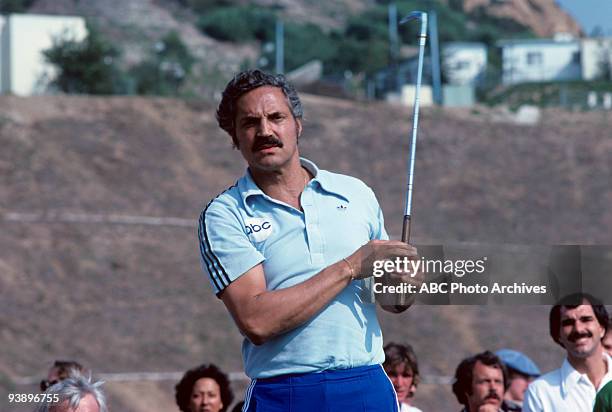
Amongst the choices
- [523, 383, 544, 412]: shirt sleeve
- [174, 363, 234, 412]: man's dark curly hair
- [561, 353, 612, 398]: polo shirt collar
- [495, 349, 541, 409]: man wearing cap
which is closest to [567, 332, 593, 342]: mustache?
[561, 353, 612, 398]: polo shirt collar

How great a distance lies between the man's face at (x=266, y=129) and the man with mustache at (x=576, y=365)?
7.96ft

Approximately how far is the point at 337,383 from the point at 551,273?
1120 millimetres

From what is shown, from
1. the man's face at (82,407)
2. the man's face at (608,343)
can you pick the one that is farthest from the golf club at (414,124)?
the man's face at (608,343)

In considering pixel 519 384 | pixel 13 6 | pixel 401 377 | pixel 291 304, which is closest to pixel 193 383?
pixel 401 377

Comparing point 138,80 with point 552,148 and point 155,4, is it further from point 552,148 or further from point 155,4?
point 155,4

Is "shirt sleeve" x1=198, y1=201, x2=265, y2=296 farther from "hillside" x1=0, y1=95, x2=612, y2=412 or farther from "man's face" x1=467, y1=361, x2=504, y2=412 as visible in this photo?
"hillside" x1=0, y1=95, x2=612, y2=412

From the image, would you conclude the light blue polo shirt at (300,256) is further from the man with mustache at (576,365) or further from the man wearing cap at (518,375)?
the man wearing cap at (518,375)

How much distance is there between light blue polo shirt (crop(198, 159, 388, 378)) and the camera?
3.95 metres

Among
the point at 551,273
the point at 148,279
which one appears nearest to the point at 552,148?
the point at 148,279

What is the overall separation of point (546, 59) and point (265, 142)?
81178mm

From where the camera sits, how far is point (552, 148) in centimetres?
5266

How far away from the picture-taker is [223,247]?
4.02 metres

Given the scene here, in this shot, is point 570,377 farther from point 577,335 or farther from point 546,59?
point 546,59

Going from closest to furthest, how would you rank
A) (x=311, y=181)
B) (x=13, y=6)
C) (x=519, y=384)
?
1. (x=311, y=181)
2. (x=519, y=384)
3. (x=13, y=6)
